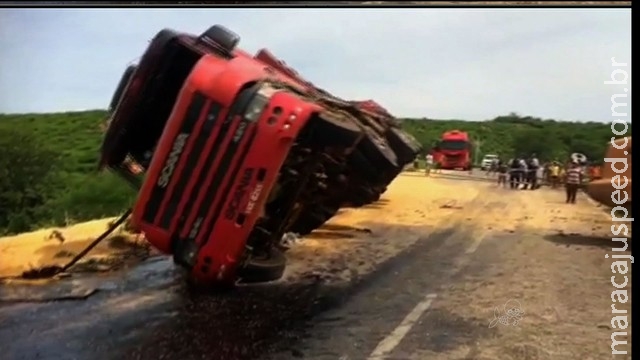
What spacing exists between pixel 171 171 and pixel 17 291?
52 centimetres

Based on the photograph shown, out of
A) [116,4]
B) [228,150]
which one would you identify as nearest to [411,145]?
[228,150]

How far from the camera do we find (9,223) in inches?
85.4

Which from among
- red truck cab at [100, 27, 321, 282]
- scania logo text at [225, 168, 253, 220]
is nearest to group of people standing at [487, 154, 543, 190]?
red truck cab at [100, 27, 321, 282]

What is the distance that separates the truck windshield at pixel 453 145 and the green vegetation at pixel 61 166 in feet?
0.09

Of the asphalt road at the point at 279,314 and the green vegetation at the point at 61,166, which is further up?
the green vegetation at the point at 61,166

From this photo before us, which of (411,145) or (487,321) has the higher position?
(411,145)

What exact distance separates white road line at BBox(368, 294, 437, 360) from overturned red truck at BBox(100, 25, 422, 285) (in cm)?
31

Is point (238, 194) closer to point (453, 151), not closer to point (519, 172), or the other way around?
point (453, 151)

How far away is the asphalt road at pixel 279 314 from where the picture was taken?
1988 millimetres

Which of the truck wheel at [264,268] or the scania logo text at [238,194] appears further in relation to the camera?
the truck wheel at [264,268]

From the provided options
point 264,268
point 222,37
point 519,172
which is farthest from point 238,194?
point 519,172

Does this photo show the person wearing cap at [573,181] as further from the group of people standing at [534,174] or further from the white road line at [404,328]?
the white road line at [404,328]

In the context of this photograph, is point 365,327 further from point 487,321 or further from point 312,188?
point 312,188

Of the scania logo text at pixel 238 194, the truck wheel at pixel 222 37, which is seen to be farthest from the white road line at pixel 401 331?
the truck wheel at pixel 222 37
